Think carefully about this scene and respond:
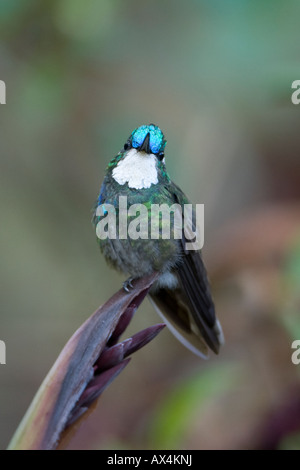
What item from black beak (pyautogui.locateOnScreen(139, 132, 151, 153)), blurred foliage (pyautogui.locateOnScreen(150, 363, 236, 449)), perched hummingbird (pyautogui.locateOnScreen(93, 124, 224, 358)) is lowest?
blurred foliage (pyautogui.locateOnScreen(150, 363, 236, 449))

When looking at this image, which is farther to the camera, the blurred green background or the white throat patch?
the white throat patch

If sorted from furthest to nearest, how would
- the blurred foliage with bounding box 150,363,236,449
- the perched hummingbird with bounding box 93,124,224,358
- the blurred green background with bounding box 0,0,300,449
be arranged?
the perched hummingbird with bounding box 93,124,224,358
the blurred green background with bounding box 0,0,300,449
the blurred foliage with bounding box 150,363,236,449

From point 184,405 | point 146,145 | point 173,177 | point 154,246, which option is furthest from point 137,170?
point 184,405

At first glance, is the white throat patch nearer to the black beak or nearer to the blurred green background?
the black beak

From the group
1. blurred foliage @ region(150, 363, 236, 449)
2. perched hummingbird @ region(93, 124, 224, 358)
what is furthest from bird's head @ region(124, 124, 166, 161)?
blurred foliage @ region(150, 363, 236, 449)

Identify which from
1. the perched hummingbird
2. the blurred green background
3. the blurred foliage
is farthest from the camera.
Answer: the perched hummingbird

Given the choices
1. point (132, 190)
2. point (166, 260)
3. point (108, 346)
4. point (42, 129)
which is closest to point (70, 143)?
point (42, 129)
